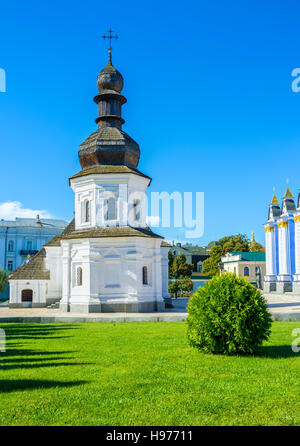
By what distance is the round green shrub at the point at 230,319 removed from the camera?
30.9 feet

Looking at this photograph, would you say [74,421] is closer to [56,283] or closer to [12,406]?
[12,406]

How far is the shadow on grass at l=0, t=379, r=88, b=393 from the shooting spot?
22.4 feet

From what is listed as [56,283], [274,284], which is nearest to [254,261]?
[274,284]

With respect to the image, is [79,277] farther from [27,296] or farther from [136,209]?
[27,296]

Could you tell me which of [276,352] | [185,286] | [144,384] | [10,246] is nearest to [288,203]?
[185,286]

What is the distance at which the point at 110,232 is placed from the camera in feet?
76.4

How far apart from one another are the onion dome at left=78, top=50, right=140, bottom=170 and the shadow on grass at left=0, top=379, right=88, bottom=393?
18445 mm

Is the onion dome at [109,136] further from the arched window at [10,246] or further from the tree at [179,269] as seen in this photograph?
the tree at [179,269]

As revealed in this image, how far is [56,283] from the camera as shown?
28.4 metres

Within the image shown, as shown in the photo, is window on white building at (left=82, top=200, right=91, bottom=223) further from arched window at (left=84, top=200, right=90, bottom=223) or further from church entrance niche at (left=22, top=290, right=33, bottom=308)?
church entrance niche at (left=22, top=290, right=33, bottom=308)

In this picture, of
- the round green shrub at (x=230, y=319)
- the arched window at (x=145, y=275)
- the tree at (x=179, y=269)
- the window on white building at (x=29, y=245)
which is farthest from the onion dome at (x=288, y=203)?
the round green shrub at (x=230, y=319)

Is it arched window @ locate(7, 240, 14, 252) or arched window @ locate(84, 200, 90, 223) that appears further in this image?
arched window @ locate(7, 240, 14, 252)

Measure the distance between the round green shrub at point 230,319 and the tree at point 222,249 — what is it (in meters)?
55.8

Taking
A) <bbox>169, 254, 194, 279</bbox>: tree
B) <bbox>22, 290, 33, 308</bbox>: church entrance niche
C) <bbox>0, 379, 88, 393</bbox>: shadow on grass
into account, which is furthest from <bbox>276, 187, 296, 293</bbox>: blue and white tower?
<bbox>0, 379, 88, 393</bbox>: shadow on grass
